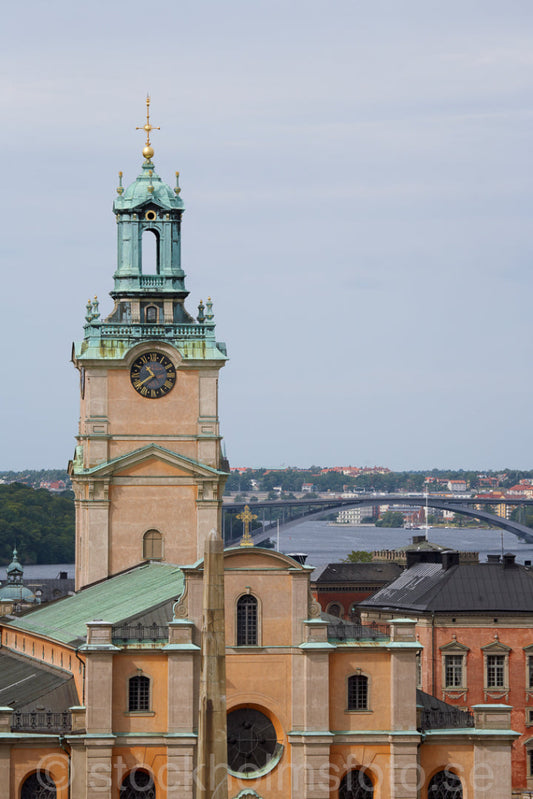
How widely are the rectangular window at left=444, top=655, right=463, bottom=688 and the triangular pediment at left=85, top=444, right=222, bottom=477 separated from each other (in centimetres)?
1586

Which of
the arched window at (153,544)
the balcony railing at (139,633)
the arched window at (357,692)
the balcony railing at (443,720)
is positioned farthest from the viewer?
the arched window at (153,544)

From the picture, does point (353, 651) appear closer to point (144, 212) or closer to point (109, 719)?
point (109, 719)

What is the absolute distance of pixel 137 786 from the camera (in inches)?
3127

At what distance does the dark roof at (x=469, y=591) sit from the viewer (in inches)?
4301

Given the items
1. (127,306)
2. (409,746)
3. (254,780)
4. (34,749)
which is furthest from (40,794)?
(127,306)

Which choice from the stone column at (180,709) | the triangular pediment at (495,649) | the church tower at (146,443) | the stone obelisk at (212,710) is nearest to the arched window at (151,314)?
the church tower at (146,443)

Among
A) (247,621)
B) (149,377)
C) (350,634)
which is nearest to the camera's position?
(247,621)

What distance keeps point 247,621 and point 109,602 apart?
11.8 m

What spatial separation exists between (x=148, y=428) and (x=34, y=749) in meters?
24.9

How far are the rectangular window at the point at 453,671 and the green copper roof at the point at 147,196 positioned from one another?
2554cm

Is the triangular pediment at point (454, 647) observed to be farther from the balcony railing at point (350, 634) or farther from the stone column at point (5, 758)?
the stone column at point (5, 758)

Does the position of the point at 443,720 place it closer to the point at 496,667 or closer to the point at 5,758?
the point at 5,758

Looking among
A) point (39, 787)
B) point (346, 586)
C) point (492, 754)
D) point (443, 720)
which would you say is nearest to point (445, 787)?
point (492, 754)

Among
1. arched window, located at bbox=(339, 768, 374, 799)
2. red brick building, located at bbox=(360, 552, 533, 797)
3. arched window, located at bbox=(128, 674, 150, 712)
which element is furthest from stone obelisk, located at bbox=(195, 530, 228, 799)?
red brick building, located at bbox=(360, 552, 533, 797)
